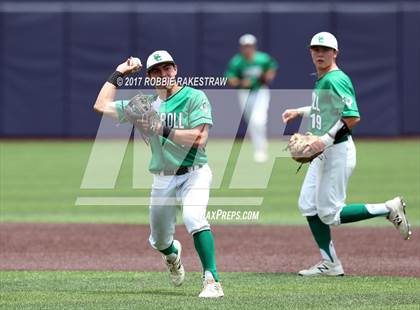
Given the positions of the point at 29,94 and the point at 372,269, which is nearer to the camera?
the point at 372,269

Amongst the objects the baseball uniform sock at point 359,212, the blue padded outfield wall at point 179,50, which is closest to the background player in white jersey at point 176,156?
the baseball uniform sock at point 359,212

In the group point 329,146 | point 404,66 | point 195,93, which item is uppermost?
point 195,93

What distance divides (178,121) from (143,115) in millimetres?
432

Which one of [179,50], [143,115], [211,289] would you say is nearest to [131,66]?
[143,115]

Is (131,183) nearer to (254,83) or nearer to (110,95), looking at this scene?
(254,83)

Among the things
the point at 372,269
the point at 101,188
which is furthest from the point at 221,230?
the point at 101,188

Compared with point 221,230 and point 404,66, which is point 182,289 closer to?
point 221,230

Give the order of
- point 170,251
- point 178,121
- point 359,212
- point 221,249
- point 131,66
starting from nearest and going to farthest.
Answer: point 131,66
point 178,121
point 170,251
point 359,212
point 221,249

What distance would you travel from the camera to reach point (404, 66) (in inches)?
1085

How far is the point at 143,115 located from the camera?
28.2ft

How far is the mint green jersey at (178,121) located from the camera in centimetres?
886

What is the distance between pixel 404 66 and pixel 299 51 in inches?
106

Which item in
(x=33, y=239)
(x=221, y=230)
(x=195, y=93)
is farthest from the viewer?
(x=221, y=230)

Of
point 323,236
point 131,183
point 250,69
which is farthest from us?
point 250,69
